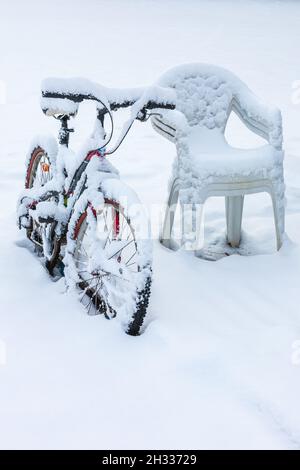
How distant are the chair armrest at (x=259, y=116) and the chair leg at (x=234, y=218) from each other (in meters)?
0.44

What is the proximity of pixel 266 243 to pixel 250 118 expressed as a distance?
81cm

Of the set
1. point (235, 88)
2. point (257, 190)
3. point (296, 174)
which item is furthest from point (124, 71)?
point (257, 190)

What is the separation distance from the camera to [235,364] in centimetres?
243

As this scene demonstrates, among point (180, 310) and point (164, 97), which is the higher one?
point (164, 97)

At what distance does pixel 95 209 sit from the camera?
2635 millimetres

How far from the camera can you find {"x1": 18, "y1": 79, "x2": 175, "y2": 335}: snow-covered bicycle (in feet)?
8.11

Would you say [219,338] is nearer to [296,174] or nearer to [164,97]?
[164,97]

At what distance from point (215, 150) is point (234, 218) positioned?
0.46 metres

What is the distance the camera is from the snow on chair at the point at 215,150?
3.20 meters
